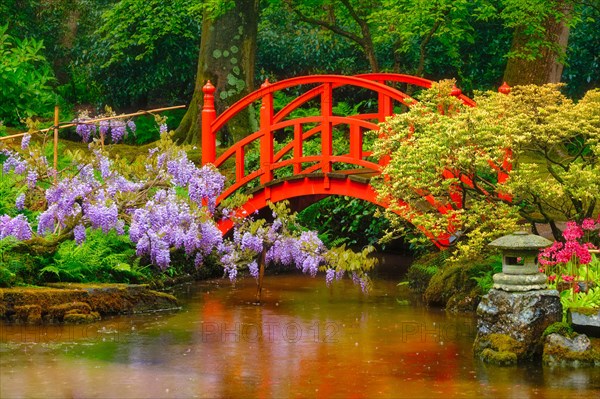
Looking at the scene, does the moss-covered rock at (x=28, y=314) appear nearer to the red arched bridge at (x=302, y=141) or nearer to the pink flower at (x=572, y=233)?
the red arched bridge at (x=302, y=141)

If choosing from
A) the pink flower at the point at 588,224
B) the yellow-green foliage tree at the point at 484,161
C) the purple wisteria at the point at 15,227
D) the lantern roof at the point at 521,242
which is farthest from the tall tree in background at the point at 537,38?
the purple wisteria at the point at 15,227

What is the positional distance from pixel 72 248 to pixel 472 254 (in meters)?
4.81

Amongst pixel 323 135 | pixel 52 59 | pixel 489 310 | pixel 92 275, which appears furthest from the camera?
pixel 52 59

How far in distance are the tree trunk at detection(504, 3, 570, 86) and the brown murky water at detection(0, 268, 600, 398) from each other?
585cm

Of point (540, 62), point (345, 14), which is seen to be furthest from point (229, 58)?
point (540, 62)

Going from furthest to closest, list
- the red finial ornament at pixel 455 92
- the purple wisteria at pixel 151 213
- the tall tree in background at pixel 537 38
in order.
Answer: the tall tree in background at pixel 537 38 → the red finial ornament at pixel 455 92 → the purple wisteria at pixel 151 213

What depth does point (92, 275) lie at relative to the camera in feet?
51.5

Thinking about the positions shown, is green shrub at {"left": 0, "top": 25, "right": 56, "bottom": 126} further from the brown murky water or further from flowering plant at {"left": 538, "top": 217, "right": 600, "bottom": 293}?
flowering plant at {"left": 538, "top": 217, "right": 600, "bottom": 293}

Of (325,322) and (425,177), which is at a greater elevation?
(425,177)

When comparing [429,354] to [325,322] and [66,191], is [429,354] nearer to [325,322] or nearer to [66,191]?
[325,322]

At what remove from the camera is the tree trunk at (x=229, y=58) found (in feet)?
71.6

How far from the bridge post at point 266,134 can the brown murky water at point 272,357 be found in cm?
223

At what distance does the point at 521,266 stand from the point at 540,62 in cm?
856

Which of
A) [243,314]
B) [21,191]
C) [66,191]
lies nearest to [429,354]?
[243,314]
